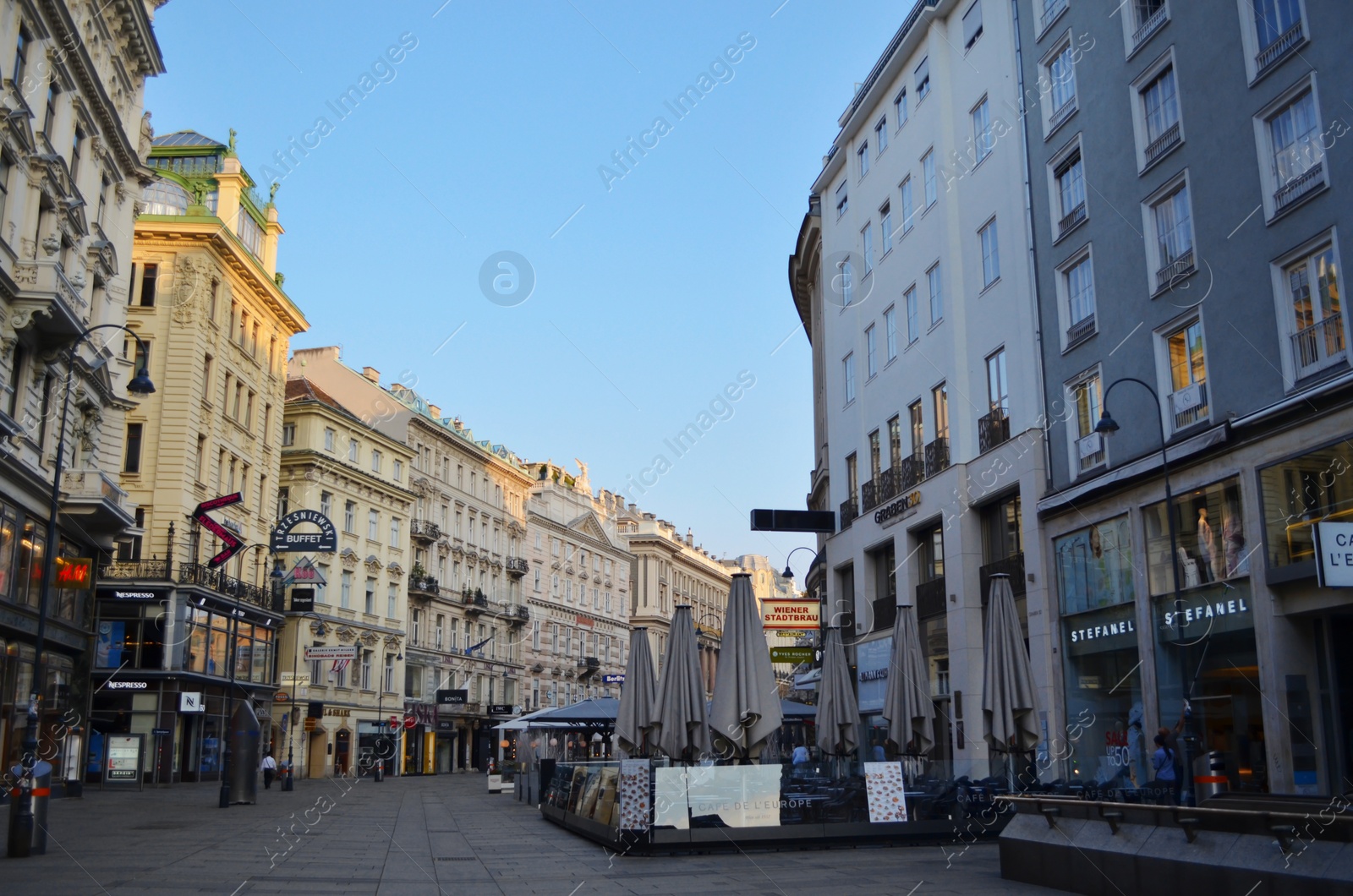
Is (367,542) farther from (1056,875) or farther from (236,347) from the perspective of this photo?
(1056,875)

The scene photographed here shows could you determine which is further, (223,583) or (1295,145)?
(223,583)

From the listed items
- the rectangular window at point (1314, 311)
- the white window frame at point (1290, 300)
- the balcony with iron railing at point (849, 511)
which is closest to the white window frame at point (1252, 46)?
the white window frame at point (1290, 300)

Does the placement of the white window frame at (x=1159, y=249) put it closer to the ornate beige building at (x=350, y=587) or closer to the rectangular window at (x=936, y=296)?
the rectangular window at (x=936, y=296)

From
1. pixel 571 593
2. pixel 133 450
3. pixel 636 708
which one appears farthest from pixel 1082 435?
pixel 571 593

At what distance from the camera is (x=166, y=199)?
5003 centimetres

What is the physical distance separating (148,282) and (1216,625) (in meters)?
42.0

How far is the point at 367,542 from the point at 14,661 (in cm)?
3903

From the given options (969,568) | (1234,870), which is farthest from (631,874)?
(969,568)

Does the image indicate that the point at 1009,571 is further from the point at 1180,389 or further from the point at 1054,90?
the point at 1054,90

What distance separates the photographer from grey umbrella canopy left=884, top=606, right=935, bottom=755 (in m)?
22.8

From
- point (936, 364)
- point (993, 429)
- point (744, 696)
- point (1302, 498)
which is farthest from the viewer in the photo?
point (936, 364)

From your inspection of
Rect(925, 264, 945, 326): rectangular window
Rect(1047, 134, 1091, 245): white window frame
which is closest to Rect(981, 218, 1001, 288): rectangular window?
Rect(925, 264, 945, 326): rectangular window

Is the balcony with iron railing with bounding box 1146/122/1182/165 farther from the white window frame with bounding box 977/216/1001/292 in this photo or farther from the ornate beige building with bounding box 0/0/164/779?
the ornate beige building with bounding box 0/0/164/779

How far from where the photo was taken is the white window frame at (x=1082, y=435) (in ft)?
86.9
